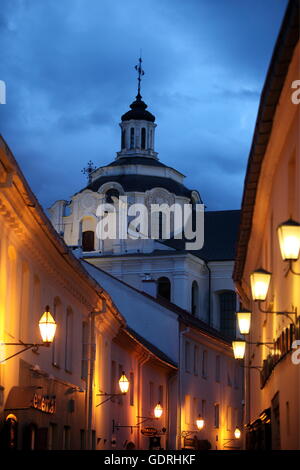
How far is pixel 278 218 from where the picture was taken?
15523 mm

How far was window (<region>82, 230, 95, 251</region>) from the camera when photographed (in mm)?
70125

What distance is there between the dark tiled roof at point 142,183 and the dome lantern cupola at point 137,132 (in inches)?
149

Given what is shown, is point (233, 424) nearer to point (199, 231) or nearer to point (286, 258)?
point (199, 231)

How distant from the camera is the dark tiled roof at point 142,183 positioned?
71875 millimetres

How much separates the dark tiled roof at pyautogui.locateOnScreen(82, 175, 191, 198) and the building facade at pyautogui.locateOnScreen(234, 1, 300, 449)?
2004 inches

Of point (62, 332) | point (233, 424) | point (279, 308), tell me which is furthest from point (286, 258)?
point (233, 424)

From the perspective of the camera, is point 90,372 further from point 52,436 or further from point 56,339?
point 52,436

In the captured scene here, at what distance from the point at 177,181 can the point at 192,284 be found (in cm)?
932

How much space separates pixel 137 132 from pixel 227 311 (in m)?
15.4

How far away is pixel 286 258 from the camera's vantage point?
417 inches

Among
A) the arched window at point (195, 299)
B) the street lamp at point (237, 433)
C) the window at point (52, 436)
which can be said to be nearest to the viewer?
the window at point (52, 436)

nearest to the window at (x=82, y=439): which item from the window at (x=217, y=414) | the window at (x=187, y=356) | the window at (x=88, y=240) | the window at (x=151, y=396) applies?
the window at (x=151, y=396)

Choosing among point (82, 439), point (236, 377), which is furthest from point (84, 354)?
point (236, 377)

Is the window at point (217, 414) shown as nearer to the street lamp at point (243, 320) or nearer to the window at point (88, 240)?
the window at point (88, 240)
